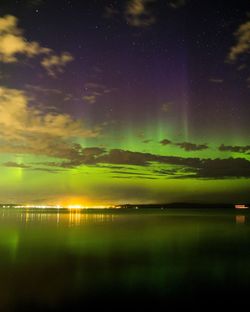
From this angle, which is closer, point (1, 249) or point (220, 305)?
point (220, 305)

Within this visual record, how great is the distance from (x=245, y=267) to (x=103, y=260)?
10448mm

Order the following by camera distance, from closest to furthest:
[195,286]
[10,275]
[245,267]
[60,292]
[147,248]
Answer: [60,292]
[195,286]
[10,275]
[245,267]
[147,248]

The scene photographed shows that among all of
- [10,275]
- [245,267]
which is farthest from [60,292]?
[245,267]

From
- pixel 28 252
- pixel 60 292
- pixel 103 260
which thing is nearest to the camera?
pixel 60 292

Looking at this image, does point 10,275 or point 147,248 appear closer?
point 10,275

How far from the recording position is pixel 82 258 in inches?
1174

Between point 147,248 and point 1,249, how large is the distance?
13.9m

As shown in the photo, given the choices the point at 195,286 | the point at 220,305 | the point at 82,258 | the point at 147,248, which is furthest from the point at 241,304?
the point at 147,248

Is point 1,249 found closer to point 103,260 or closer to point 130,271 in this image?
point 103,260

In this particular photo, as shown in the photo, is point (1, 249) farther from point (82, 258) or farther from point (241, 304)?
point (241, 304)

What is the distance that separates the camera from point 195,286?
20094 mm

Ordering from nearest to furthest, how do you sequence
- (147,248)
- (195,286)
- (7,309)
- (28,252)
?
(7,309) < (195,286) < (28,252) < (147,248)

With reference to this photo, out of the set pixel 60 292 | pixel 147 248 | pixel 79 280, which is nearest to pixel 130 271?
pixel 79 280

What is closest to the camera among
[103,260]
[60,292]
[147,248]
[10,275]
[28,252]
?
[60,292]
